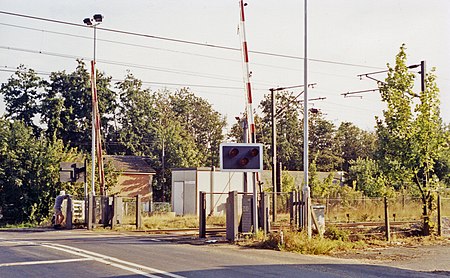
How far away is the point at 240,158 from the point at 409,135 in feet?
26.6

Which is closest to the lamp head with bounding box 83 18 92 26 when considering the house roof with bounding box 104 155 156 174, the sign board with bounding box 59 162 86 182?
the sign board with bounding box 59 162 86 182

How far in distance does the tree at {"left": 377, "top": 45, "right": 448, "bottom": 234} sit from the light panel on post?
24.0 ft

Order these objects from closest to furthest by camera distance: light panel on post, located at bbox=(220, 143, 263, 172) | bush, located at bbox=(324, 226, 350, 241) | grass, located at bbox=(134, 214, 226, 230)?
1. light panel on post, located at bbox=(220, 143, 263, 172)
2. bush, located at bbox=(324, 226, 350, 241)
3. grass, located at bbox=(134, 214, 226, 230)

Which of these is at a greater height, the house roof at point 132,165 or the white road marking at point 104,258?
the house roof at point 132,165

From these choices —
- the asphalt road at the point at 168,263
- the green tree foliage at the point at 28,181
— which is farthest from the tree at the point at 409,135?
the green tree foliage at the point at 28,181

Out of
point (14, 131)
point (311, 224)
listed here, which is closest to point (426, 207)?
point (311, 224)

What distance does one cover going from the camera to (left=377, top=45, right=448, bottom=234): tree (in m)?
25.6

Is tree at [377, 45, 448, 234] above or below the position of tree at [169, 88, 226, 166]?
below

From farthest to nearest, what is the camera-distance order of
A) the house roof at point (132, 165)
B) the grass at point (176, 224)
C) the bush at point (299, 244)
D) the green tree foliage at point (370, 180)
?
the house roof at point (132, 165) < the grass at point (176, 224) < the green tree foliage at point (370, 180) < the bush at point (299, 244)

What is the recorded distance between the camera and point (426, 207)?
25953mm

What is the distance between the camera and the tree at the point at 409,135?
25609mm

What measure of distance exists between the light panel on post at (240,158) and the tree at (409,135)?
24.0 feet

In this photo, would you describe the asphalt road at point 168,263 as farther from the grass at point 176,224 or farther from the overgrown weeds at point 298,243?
the grass at point 176,224

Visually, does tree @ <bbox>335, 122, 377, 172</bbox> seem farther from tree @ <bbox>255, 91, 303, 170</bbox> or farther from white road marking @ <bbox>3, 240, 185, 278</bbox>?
white road marking @ <bbox>3, 240, 185, 278</bbox>
